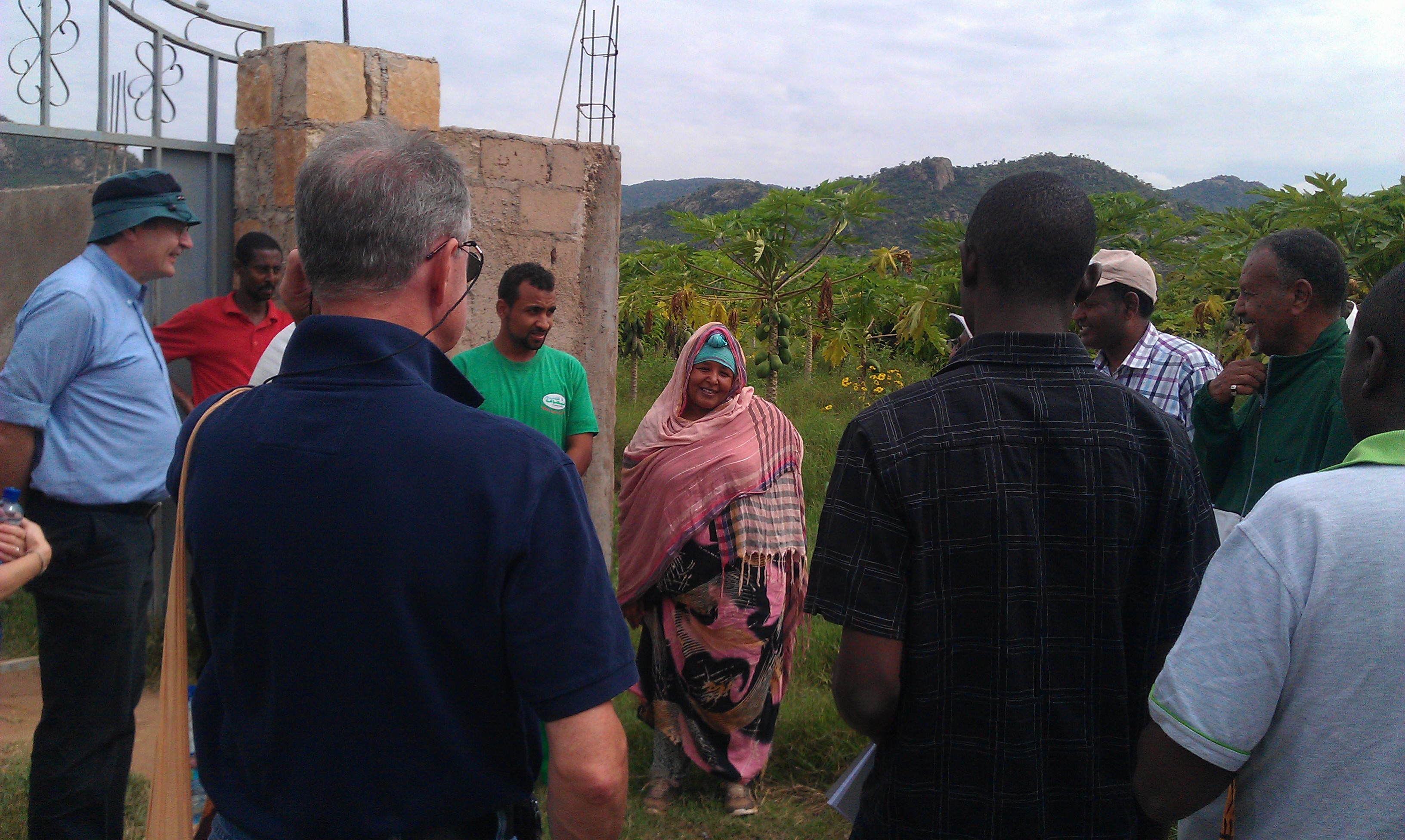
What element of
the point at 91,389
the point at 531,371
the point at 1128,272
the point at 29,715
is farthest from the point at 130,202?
the point at 1128,272

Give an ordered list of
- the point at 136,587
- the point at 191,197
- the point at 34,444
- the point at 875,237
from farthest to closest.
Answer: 1. the point at 875,237
2. the point at 191,197
3. the point at 136,587
4. the point at 34,444

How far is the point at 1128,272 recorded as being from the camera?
11.6 ft

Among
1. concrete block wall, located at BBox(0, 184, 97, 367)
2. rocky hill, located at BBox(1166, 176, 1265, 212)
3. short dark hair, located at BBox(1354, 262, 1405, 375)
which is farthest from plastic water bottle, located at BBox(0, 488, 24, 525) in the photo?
rocky hill, located at BBox(1166, 176, 1265, 212)

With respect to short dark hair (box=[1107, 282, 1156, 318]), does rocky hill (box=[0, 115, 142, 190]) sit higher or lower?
higher

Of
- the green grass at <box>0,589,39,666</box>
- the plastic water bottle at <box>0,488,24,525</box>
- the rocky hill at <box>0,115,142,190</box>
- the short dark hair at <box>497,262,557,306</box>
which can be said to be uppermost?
the rocky hill at <box>0,115,142,190</box>

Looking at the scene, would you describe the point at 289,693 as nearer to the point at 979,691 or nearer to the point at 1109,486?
the point at 979,691

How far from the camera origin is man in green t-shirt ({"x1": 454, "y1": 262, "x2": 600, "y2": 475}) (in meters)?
3.90

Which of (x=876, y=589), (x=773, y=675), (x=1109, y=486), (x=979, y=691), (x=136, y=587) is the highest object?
(x=1109, y=486)

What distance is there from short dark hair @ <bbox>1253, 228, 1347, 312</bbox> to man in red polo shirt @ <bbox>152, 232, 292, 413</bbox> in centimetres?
359

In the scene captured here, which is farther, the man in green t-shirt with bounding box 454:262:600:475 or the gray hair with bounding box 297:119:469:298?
the man in green t-shirt with bounding box 454:262:600:475

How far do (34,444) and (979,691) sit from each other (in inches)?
106

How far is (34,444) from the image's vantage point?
2775mm

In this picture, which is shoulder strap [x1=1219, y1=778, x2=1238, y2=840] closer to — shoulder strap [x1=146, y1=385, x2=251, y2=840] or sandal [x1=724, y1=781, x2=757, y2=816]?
shoulder strap [x1=146, y1=385, x2=251, y2=840]

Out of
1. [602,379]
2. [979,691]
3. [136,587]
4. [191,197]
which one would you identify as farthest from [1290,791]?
[191,197]
